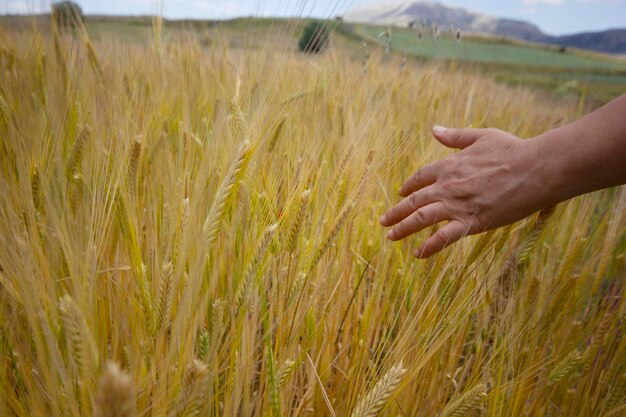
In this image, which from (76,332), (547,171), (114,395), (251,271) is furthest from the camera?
(547,171)

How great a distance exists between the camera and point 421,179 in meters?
1.12

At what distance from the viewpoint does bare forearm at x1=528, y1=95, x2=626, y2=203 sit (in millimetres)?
812

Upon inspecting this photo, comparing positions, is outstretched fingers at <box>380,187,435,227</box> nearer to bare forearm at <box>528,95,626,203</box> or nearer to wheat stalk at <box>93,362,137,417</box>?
bare forearm at <box>528,95,626,203</box>

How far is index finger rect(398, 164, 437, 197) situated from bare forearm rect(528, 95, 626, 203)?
9.8 inches

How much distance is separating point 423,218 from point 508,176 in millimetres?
210

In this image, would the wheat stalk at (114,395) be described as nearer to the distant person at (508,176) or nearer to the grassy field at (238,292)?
the grassy field at (238,292)

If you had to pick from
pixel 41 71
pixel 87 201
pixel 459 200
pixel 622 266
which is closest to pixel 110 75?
pixel 41 71

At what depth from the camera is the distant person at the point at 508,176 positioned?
83 centimetres

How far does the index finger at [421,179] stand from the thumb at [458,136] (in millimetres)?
112

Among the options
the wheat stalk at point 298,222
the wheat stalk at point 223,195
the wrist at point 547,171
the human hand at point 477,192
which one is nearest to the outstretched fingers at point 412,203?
the human hand at point 477,192

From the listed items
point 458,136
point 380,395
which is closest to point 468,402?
point 380,395

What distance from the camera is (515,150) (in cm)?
95

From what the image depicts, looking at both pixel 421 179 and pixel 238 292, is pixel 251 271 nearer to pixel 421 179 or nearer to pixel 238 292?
pixel 238 292

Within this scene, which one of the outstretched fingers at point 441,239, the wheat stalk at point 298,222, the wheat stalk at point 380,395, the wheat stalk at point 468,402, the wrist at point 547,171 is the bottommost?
the wheat stalk at point 468,402
